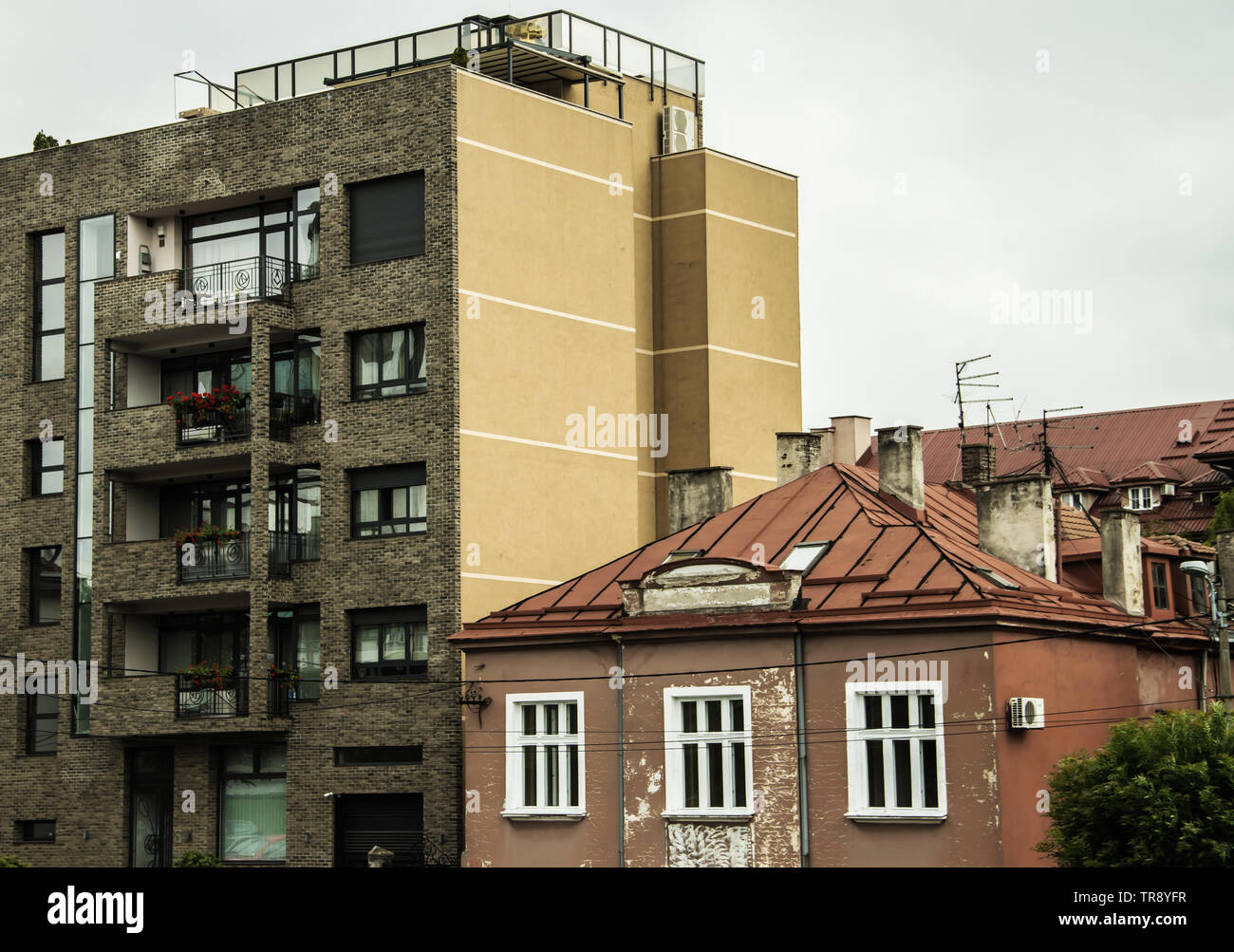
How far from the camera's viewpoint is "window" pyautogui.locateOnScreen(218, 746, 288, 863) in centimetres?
4303

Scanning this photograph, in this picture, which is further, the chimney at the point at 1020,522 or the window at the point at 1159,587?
the window at the point at 1159,587

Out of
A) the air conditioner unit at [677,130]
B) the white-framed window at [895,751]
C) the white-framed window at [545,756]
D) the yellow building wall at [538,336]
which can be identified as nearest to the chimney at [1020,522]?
the white-framed window at [895,751]

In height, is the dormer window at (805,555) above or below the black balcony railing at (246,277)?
below

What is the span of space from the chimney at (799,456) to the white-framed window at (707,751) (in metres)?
7.55

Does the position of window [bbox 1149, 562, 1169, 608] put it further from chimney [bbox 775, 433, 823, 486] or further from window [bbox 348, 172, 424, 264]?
window [bbox 348, 172, 424, 264]

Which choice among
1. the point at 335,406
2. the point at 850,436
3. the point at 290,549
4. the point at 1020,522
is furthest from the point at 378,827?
the point at 1020,522

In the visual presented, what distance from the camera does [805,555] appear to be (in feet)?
116

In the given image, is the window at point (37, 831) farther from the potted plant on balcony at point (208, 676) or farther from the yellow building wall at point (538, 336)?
the yellow building wall at point (538, 336)

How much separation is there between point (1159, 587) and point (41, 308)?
3031 centimetres

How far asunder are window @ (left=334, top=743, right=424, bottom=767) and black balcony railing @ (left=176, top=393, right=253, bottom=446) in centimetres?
825

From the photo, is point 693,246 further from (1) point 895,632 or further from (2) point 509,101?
(1) point 895,632

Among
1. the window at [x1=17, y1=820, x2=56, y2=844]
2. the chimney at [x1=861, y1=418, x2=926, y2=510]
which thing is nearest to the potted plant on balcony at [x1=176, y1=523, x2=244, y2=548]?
the window at [x1=17, y1=820, x2=56, y2=844]

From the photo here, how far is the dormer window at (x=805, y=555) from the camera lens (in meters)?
35.1
